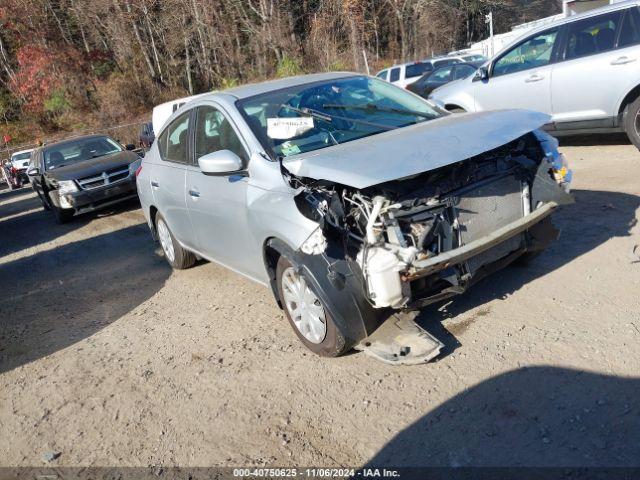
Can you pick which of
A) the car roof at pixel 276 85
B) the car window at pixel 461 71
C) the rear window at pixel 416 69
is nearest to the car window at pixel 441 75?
the car window at pixel 461 71

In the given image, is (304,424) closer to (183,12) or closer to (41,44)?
(183,12)

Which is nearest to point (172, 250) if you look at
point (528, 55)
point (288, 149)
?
point (288, 149)

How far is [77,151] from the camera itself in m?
Answer: 11.9

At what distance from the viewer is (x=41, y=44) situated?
38438 mm

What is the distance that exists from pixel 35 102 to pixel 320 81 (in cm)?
3898

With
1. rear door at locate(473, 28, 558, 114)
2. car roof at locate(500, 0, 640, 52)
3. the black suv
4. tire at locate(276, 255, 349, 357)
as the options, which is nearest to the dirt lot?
tire at locate(276, 255, 349, 357)

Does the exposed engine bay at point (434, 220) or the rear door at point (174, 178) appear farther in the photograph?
the rear door at point (174, 178)

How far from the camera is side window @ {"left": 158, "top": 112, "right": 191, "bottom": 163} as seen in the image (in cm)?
530

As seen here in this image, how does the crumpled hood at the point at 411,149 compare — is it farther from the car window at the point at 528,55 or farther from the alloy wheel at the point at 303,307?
the car window at the point at 528,55

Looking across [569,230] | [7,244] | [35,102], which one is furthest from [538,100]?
[35,102]

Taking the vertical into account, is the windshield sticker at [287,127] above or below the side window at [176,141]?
above

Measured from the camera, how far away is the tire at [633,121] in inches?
278

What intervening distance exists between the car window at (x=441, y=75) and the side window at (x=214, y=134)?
11.4 meters

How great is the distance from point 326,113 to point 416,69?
1512 centimetres
